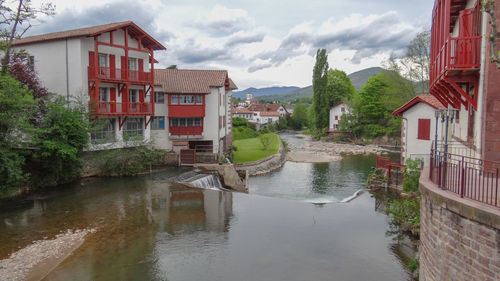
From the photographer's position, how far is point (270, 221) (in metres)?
19.6

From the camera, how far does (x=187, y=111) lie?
34625mm

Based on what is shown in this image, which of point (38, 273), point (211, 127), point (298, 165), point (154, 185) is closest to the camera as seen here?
point (38, 273)

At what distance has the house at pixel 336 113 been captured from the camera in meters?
74.5

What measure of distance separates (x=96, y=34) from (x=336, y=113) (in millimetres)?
57482

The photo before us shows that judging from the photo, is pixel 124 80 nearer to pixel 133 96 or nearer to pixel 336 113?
pixel 133 96

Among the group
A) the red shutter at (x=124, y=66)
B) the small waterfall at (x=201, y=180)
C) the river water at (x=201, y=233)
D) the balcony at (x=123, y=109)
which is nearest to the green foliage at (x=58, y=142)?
the river water at (x=201, y=233)

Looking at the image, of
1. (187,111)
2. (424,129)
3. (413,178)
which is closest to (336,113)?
(187,111)

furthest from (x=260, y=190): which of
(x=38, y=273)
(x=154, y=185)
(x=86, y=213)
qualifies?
(x=38, y=273)

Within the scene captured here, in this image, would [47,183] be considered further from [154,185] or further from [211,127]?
[211,127]

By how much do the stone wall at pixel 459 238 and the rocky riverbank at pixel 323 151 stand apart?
37541 millimetres

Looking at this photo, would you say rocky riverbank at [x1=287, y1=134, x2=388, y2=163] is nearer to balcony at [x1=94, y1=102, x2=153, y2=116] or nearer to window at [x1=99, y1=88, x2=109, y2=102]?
balcony at [x1=94, y1=102, x2=153, y2=116]

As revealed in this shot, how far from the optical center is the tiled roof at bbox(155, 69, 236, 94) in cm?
3425

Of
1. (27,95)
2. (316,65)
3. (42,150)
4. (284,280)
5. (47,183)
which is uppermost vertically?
(316,65)

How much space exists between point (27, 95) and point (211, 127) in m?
17.3
